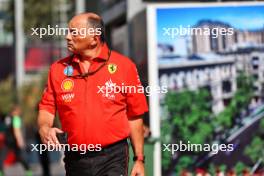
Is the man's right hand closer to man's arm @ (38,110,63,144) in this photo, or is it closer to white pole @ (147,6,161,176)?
man's arm @ (38,110,63,144)

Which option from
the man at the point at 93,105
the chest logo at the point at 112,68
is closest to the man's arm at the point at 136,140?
the man at the point at 93,105

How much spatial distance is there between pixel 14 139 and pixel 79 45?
12.4 metres

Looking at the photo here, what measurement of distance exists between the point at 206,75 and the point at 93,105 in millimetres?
4796

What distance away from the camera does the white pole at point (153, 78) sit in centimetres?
1041

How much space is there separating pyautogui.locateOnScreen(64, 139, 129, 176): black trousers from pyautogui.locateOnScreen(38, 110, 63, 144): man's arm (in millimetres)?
235

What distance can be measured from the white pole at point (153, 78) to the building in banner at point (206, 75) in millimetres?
106

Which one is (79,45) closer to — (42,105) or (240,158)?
(42,105)

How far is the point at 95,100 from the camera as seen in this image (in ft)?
19.2

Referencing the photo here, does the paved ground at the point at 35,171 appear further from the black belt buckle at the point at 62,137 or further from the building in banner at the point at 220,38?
the black belt buckle at the point at 62,137

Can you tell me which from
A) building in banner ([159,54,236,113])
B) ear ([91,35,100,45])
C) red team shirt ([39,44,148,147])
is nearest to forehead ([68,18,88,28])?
ear ([91,35,100,45])

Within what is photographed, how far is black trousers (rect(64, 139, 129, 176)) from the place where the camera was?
5844mm

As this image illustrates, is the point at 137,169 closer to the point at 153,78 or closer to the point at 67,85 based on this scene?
the point at 67,85

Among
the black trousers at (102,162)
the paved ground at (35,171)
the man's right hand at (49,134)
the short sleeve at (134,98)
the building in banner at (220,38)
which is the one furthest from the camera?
the paved ground at (35,171)

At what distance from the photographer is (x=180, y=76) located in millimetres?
10438
